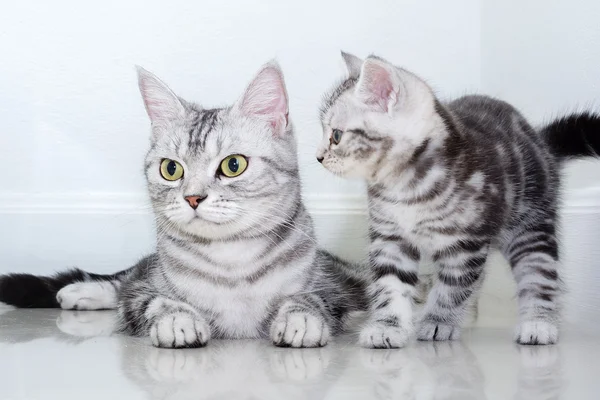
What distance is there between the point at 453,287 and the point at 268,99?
2.29 ft

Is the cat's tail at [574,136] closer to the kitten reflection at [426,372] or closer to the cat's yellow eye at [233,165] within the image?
the kitten reflection at [426,372]

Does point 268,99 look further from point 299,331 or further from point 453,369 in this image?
point 453,369

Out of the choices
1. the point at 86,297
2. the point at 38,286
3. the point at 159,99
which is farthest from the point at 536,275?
the point at 38,286

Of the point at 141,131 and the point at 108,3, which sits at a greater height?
the point at 108,3

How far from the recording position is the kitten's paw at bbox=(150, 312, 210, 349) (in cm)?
172

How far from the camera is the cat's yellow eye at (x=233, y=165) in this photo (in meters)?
1.82

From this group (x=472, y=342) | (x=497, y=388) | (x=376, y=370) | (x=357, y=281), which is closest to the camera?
(x=497, y=388)

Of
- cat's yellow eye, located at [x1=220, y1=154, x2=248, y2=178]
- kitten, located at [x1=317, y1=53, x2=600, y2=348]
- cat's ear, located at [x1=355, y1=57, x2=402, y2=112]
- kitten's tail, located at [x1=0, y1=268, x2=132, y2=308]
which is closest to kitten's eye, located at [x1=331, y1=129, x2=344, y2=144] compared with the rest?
kitten, located at [x1=317, y1=53, x2=600, y2=348]

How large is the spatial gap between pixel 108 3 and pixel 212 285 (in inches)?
54.8

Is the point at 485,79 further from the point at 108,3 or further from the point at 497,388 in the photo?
the point at 497,388

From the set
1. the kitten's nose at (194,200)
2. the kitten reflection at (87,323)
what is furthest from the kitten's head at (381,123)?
the kitten reflection at (87,323)

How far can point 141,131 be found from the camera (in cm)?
280

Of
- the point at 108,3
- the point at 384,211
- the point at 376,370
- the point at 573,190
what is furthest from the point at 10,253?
the point at 573,190

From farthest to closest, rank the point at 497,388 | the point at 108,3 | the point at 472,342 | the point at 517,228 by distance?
→ 1. the point at 108,3
2. the point at 517,228
3. the point at 472,342
4. the point at 497,388
